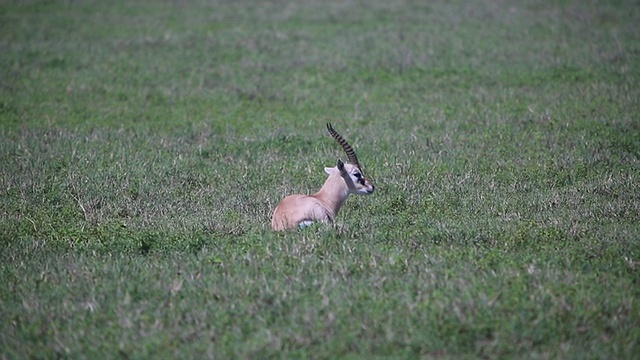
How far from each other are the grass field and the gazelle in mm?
285

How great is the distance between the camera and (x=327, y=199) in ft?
33.0

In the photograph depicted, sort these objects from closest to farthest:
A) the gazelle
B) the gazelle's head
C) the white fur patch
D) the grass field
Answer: the grass field
the white fur patch
the gazelle
the gazelle's head

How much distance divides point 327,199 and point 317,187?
1464 millimetres

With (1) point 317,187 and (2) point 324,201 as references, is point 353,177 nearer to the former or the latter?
(2) point 324,201

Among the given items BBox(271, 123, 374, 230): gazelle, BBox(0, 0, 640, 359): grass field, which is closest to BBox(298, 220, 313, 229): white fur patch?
BBox(271, 123, 374, 230): gazelle

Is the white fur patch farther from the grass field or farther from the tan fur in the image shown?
the grass field

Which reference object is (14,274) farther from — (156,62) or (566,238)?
(156,62)

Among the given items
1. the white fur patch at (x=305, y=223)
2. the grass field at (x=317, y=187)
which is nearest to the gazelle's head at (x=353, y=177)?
the grass field at (x=317, y=187)

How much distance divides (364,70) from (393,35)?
4.29 m

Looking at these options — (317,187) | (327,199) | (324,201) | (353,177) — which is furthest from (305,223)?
(317,187)

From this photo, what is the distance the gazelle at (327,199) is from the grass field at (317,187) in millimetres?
285

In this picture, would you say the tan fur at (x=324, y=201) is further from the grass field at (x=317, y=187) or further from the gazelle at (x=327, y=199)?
the grass field at (x=317, y=187)

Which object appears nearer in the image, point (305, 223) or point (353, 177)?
point (305, 223)

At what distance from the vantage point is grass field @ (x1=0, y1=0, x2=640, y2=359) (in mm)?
6641
